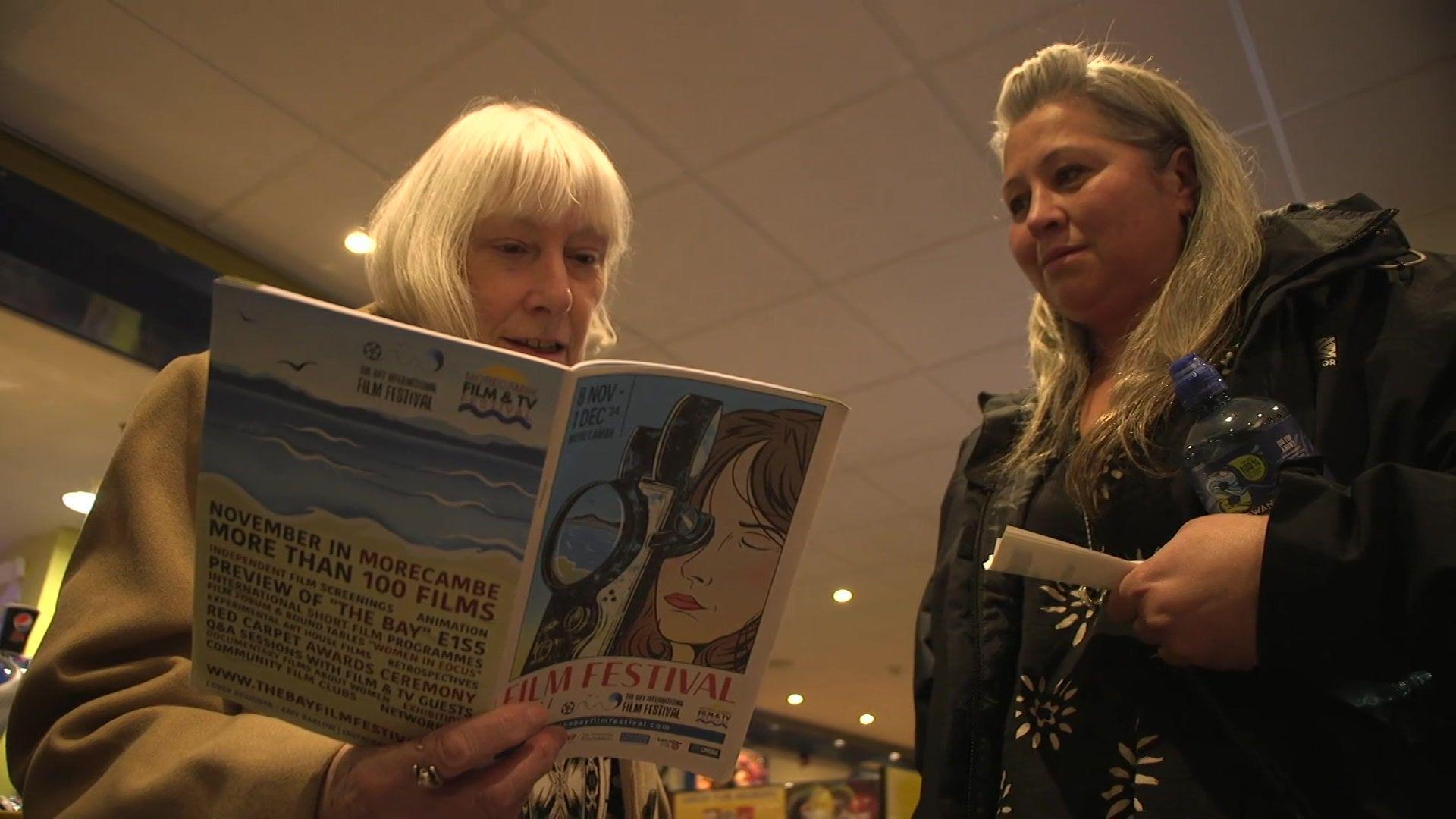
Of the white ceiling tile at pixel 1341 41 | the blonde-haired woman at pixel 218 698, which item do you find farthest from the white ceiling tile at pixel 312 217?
the white ceiling tile at pixel 1341 41

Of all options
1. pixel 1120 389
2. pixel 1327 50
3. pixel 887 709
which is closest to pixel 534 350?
pixel 1120 389

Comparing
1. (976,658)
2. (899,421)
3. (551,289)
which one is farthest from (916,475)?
(551,289)

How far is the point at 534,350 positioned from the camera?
0.95 meters

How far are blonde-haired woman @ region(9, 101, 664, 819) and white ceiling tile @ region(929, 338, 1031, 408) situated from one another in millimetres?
2592

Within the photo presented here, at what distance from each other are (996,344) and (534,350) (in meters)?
2.61

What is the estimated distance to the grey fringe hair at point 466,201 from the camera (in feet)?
3.00

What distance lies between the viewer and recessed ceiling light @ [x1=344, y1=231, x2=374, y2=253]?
2.91 m

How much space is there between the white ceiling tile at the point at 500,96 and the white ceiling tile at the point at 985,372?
1.37m

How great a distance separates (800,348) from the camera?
336 centimetres

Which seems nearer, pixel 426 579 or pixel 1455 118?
pixel 426 579

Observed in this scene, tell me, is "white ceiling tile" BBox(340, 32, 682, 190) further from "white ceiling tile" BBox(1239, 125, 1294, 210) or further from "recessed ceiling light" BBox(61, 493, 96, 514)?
"recessed ceiling light" BBox(61, 493, 96, 514)

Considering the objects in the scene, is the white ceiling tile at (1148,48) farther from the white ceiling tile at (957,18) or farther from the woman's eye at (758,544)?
the woman's eye at (758,544)

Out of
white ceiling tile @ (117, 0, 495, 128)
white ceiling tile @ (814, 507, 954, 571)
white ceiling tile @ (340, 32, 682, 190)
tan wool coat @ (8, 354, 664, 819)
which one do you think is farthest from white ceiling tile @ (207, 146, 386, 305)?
white ceiling tile @ (814, 507, 954, 571)

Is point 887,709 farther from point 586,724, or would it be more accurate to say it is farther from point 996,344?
point 586,724
